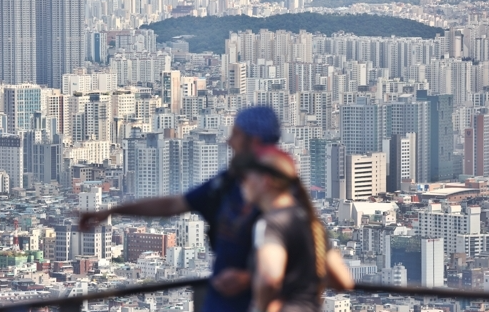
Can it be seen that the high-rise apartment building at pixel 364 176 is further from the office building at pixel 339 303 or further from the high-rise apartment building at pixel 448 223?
the office building at pixel 339 303

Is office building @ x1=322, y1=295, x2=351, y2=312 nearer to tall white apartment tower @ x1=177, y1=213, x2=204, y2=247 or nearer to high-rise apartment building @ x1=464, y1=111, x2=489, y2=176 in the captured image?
tall white apartment tower @ x1=177, y1=213, x2=204, y2=247

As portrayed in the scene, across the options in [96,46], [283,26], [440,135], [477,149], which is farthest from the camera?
[96,46]

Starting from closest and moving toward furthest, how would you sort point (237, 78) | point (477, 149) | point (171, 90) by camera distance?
point (477, 149) → point (171, 90) → point (237, 78)

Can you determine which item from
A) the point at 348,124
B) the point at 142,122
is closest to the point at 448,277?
the point at 348,124

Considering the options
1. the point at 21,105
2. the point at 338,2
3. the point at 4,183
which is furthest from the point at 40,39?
the point at 4,183

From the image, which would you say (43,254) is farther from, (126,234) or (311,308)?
(311,308)

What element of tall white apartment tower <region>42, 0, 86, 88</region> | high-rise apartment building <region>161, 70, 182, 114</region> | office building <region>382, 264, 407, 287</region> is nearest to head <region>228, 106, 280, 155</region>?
office building <region>382, 264, 407, 287</region>

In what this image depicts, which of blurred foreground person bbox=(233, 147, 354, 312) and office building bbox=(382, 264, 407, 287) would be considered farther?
office building bbox=(382, 264, 407, 287)

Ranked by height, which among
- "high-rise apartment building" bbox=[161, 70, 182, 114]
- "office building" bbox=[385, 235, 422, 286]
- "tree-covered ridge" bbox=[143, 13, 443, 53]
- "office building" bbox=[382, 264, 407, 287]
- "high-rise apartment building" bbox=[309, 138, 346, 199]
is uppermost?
"tree-covered ridge" bbox=[143, 13, 443, 53]

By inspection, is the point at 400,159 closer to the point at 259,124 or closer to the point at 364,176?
the point at 364,176
